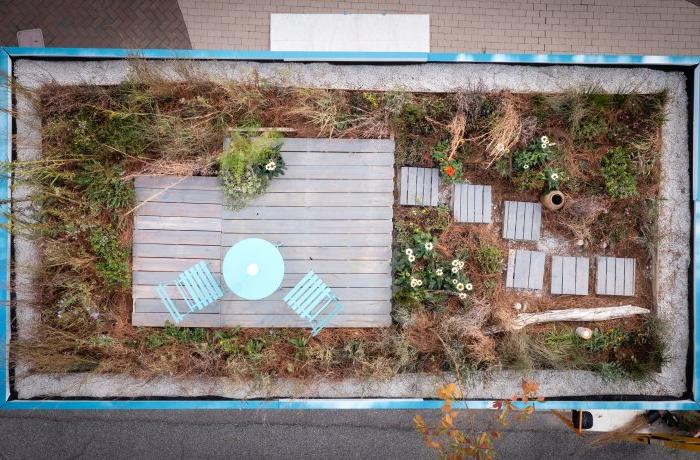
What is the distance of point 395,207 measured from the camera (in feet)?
18.0

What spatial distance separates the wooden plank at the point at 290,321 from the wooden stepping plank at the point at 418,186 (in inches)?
55.8

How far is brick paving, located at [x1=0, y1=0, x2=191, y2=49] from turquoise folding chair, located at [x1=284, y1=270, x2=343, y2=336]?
3588mm

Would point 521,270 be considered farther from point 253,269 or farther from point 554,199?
point 253,269

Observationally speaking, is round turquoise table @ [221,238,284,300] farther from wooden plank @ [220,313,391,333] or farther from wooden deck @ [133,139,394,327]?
wooden plank @ [220,313,391,333]

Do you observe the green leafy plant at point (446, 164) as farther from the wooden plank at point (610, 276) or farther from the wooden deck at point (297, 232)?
the wooden plank at point (610, 276)

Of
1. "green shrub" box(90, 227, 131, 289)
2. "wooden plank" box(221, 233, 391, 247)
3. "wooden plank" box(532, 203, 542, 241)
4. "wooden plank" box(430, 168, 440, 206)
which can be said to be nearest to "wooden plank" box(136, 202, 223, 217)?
"wooden plank" box(221, 233, 391, 247)

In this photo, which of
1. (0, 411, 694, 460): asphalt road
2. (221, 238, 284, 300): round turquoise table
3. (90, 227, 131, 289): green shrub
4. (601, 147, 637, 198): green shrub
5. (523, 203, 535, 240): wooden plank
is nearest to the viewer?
(221, 238, 284, 300): round turquoise table

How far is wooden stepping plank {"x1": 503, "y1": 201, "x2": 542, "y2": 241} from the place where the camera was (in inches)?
215

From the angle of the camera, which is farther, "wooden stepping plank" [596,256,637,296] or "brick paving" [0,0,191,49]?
"brick paving" [0,0,191,49]

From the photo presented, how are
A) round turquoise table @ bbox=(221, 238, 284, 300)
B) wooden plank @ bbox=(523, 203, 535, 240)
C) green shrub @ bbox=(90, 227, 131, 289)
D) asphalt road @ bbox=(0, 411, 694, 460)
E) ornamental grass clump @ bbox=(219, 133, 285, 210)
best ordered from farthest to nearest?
asphalt road @ bbox=(0, 411, 694, 460) → wooden plank @ bbox=(523, 203, 535, 240) → green shrub @ bbox=(90, 227, 131, 289) → ornamental grass clump @ bbox=(219, 133, 285, 210) → round turquoise table @ bbox=(221, 238, 284, 300)

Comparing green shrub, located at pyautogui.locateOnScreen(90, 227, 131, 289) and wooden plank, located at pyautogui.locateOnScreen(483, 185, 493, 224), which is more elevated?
wooden plank, located at pyautogui.locateOnScreen(483, 185, 493, 224)

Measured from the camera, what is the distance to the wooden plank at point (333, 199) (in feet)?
17.5

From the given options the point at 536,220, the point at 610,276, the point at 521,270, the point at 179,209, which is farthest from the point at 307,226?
the point at 610,276

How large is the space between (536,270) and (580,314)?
0.72 m
